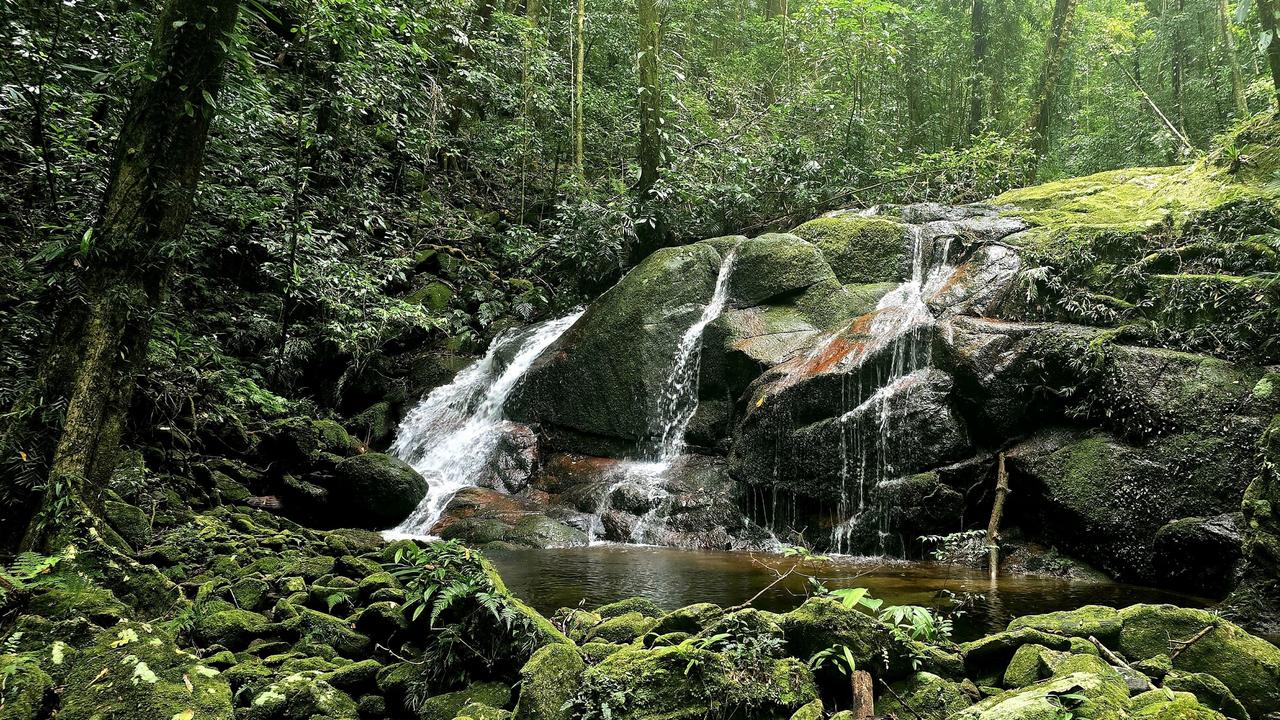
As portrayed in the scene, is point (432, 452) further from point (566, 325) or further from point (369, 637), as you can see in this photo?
point (369, 637)

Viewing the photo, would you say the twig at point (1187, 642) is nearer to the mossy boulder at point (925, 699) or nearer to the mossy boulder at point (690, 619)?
the mossy boulder at point (925, 699)

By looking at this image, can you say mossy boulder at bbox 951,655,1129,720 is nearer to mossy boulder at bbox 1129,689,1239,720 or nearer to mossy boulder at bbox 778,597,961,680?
mossy boulder at bbox 1129,689,1239,720

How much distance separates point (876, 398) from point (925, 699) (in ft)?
20.5

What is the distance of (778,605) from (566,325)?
31.1 ft

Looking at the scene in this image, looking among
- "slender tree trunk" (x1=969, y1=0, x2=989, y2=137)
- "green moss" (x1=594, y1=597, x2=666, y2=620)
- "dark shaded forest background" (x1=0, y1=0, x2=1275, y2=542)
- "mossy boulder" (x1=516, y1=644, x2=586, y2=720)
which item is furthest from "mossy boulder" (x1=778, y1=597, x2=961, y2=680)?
"slender tree trunk" (x1=969, y1=0, x2=989, y2=137)

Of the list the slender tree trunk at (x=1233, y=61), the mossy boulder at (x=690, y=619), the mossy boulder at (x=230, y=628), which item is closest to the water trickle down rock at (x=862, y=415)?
the mossy boulder at (x=690, y=619)

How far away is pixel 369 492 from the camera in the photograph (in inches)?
366

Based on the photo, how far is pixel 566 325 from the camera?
14320mm

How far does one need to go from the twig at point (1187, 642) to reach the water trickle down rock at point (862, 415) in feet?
16.0

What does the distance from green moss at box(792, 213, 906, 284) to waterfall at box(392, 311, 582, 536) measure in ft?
17.7

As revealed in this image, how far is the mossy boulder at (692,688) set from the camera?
8.96 ft

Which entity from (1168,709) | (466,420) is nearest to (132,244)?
(1168,709)

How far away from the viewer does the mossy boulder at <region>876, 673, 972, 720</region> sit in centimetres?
272

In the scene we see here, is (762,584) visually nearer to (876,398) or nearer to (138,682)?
(876,398)
